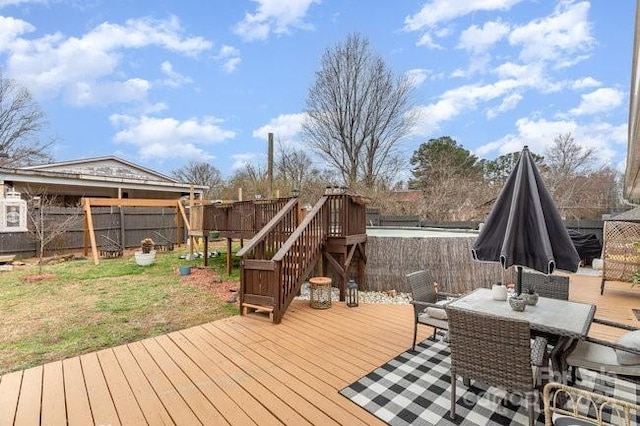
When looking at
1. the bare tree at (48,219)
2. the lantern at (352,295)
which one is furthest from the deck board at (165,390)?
the bare tree at (48,219)

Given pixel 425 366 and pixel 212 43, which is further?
pixel 212 43

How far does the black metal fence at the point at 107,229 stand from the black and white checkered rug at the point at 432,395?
11.6 m

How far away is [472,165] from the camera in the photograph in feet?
74.0

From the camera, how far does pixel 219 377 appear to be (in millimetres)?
3088

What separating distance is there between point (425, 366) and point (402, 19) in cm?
1585

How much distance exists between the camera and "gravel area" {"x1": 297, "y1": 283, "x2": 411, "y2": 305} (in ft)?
20.0

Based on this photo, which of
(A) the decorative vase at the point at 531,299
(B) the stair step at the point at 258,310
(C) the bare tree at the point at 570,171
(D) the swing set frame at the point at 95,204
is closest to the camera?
(A) the decorative vase at the point at 531,299

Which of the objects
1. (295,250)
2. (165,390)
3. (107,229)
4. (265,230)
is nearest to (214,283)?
(265,230)

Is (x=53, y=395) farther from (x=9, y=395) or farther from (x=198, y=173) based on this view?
(x=198, y=173)

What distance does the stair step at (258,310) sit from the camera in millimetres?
4738

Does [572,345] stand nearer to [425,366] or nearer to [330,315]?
[425,366]

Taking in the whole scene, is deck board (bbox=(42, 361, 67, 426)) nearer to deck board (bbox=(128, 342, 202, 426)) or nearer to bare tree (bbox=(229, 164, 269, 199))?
deck board (bbox=(128, 342, 202, 426))

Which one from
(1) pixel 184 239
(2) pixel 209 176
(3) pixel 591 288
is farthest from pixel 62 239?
(2) pixel 209 176

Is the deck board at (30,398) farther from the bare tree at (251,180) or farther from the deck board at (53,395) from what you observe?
the bare tree at (251,180)
